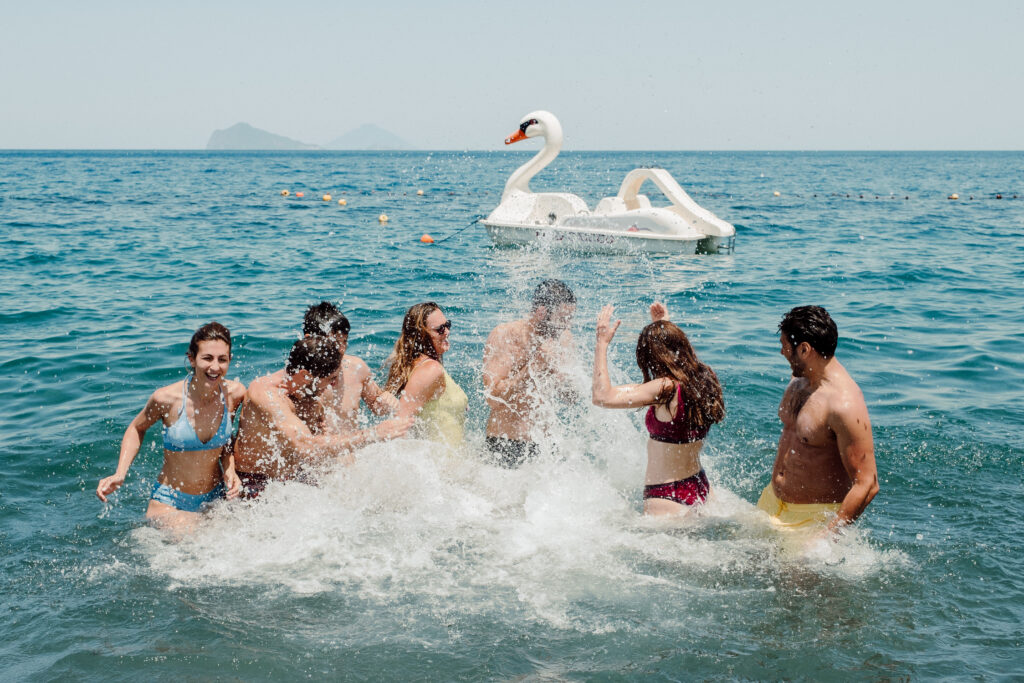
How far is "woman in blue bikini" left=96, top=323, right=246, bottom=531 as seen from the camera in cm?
480

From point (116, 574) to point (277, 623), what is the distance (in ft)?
4.41

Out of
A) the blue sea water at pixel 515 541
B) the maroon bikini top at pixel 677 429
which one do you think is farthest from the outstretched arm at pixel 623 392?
the blue sea water at pixel 515 541

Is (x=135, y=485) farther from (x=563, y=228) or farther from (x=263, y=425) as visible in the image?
(x=563, y=228)

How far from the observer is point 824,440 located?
14.4 ft

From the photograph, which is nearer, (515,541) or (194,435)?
(194,435)

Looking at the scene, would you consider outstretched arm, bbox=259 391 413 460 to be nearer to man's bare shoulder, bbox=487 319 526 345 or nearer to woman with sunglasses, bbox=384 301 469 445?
woman with sunglasses, bbox=384 301 469 445

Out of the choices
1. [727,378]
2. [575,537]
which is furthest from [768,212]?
[575,537]

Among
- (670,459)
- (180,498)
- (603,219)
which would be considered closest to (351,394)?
(180,498)

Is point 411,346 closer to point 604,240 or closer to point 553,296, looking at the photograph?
point 553,296

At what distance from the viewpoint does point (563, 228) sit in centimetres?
2002

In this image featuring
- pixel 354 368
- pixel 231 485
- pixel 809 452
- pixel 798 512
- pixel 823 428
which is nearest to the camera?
pixel 823 428

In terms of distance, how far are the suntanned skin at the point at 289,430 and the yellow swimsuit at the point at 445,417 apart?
40 centimetres
